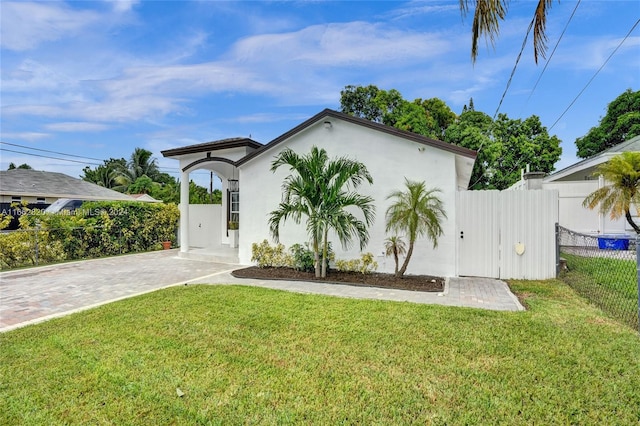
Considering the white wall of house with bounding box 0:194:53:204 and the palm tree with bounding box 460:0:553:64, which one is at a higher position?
the palm tree with bounding box 460:0:553:64

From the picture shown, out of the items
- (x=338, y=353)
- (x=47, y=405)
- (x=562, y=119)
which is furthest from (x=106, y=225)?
(x=562, y=119)

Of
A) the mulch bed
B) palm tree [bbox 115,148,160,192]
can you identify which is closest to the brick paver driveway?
the mulch bed

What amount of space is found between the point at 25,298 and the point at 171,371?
5.83 m

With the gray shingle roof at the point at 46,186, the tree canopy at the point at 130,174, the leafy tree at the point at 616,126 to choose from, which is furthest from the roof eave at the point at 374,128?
the tree canopy at the point at 130,174

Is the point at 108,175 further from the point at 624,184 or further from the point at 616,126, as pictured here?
the point at 616,126

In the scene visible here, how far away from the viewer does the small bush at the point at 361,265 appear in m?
9.19

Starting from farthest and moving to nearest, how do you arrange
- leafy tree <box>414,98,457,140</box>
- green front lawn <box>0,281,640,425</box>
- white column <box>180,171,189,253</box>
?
leafy tree <box>414,98,457,140</box> < white column <box>180,171,189,253</box> < green front lawn <box>0,281,640,425</box>

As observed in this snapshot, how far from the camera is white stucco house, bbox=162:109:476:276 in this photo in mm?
8688

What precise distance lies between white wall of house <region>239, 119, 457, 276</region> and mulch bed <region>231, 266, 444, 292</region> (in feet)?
2.00

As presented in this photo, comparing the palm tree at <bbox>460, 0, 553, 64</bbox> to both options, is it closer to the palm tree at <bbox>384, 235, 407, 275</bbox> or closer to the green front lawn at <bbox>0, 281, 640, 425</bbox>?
the green front lawn at <bbox>0, 281, 640, 425</bbox>

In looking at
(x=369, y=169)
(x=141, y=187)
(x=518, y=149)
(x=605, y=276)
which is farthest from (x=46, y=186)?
(x=518, y=149)

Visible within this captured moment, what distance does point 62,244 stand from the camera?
12.2 m

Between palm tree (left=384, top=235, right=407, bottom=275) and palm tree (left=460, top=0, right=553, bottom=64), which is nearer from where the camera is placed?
palm tree (left=460, top=0, right=553, bottom=64)

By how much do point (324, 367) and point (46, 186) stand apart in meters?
27.6
